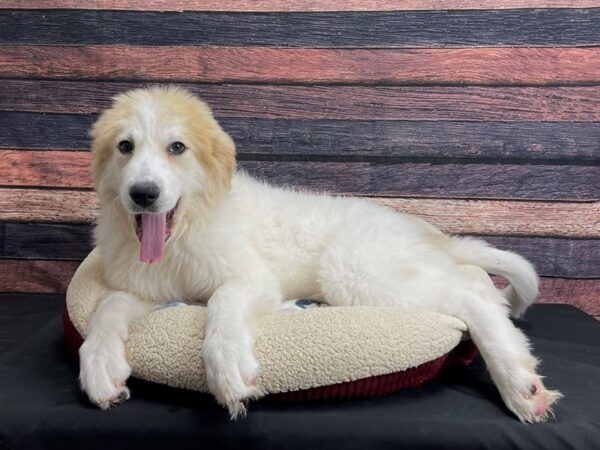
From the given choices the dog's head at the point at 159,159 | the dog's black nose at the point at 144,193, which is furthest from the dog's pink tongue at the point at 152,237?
the dog's black nose at the point at 144,193

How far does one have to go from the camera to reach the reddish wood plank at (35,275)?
3.15 metres

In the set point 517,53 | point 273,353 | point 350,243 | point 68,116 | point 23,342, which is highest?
point 517,53

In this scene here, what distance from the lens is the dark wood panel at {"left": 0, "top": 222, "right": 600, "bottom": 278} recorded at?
9.79 feet

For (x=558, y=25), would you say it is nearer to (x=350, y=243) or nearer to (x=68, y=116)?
(x=350, y=243)

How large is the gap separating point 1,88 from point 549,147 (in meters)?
2.90

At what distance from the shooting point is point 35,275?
317 centimetres

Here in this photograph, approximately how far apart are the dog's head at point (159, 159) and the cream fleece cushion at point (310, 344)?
0.32 m

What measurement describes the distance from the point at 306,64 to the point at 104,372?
6.21 feet

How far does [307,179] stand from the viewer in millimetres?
3021

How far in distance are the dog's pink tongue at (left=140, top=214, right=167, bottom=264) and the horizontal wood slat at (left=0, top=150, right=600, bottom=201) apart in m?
1.11

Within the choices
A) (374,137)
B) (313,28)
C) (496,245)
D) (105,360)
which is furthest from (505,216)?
(105,360)

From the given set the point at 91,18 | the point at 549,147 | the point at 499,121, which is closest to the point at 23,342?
the point at 91,18

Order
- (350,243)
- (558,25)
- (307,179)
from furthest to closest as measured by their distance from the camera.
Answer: (307,179) < (558,25) < (350,243)

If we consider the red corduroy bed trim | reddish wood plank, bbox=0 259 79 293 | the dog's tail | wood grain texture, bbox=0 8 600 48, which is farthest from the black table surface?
wood grain texture, bbox=0 8 600 48
